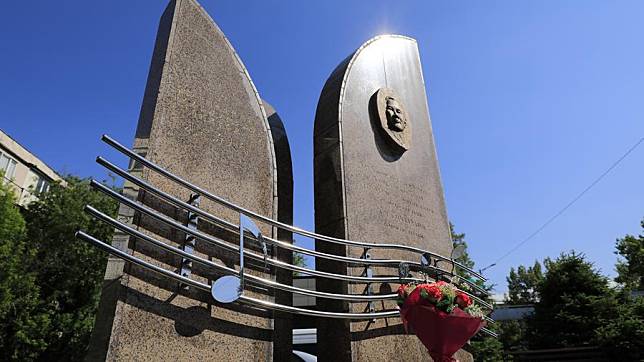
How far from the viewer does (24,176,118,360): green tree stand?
17.9 metres

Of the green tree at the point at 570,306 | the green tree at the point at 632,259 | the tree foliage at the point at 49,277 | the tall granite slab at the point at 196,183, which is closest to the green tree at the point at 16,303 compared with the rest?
the tree foliage at the point at 49,277

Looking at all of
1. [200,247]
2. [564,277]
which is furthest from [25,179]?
[564,277]

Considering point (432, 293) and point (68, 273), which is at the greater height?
point (68, 273)

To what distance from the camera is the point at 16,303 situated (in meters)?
17.1

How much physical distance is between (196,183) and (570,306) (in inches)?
640

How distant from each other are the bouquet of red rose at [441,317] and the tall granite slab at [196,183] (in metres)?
1.26

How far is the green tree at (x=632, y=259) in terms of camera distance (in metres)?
28.2

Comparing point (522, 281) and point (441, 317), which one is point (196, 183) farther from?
point (522, 281)

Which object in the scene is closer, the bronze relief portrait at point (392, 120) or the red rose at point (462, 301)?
the red rose at point (462, 301)

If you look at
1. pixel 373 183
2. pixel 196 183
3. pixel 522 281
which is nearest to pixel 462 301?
pixel 373 183

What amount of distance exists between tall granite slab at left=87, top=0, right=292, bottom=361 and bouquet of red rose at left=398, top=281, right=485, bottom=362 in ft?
4.14

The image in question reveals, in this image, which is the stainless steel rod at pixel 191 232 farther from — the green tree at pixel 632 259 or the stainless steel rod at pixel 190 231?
the green tree at pixel 632 259

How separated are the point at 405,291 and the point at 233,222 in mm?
1648

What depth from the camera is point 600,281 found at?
15.6 m
